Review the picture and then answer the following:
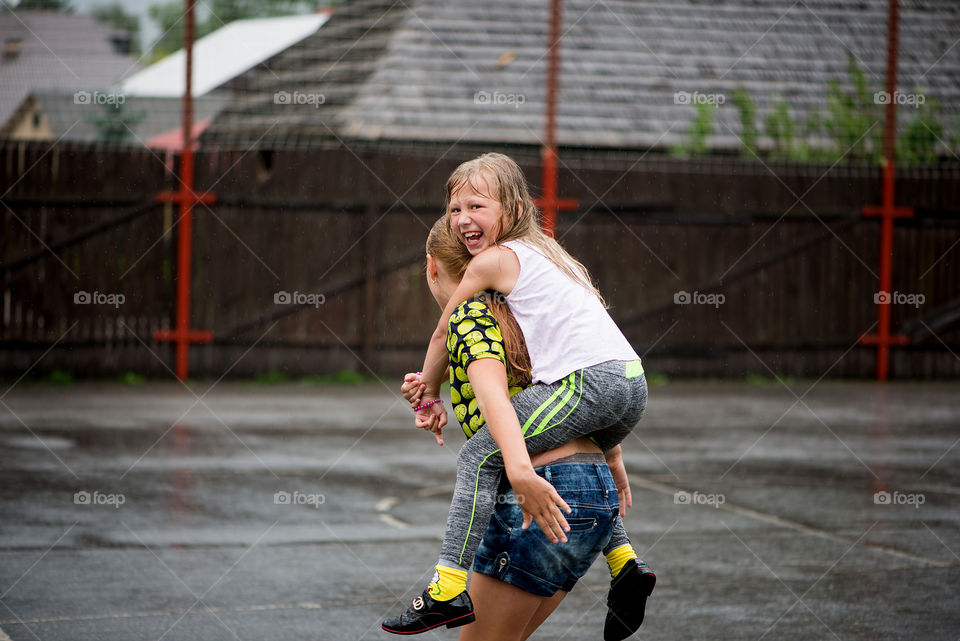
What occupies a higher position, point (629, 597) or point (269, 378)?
point (629, 597)

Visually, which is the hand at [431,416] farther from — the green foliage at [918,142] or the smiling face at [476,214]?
the green foliage at [918,142]

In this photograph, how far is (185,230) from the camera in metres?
12.9

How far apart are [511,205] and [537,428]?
0.56 meters

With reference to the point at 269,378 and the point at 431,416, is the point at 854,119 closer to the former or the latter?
the point at 269,378

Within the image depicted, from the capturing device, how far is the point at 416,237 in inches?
531

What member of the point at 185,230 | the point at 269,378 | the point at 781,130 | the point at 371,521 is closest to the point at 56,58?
the point at 781,130

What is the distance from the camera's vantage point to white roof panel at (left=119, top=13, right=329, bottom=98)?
27.5 m

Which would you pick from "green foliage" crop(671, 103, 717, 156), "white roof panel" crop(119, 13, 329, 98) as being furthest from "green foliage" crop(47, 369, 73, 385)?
"white roof panel" crop(119, 13, 329, 98)

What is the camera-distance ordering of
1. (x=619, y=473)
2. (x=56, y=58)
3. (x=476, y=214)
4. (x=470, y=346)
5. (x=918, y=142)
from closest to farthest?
1. (x=470, y=346)
2. (x=476, y=214)
3. (x=619, y=473)
4. (x=918, y=142)
5. (x=56, y=58)

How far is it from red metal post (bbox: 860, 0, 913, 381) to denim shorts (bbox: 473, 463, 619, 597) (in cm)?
1237

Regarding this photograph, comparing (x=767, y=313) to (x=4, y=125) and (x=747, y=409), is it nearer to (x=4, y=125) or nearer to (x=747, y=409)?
(x=747, y=409)

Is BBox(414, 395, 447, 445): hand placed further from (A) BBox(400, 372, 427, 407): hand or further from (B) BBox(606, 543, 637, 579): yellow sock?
(B) BBox(606, 543, 637, 579): yellow sock

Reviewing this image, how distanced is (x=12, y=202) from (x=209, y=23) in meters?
23.5

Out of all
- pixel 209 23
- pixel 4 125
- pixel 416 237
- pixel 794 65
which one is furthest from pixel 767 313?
pixel 209 23
